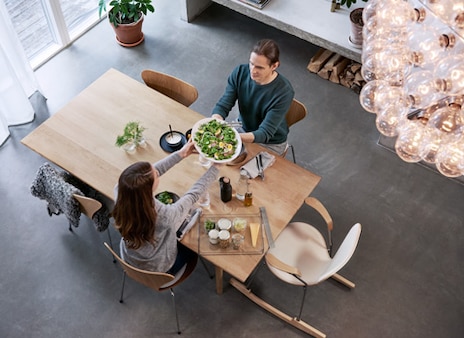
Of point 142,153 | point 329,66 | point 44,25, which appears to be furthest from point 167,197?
point 44,25

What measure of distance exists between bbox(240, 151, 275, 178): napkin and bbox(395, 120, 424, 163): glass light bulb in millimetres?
1033

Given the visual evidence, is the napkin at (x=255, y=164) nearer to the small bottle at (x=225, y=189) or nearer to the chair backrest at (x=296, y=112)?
the small bottle at (x=225, y=189)

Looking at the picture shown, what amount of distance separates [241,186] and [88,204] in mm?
947

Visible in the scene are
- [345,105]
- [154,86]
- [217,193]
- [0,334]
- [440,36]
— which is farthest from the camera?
[345,105]

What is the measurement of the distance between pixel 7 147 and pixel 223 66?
6.97ft

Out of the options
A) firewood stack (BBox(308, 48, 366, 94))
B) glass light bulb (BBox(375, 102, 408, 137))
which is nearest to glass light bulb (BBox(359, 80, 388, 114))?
glass light bulb (BBox(375, 102, 408, 137))

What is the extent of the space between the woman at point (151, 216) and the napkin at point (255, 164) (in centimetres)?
30

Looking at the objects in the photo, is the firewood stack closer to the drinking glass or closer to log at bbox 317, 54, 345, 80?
log at bbox 317, 54, 345, 80

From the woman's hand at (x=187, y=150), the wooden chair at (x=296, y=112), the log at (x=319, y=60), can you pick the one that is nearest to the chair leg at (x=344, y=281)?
the wooden chair at (x=296, y=112)

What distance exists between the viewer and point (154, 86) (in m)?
3.80

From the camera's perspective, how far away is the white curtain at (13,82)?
4160mm

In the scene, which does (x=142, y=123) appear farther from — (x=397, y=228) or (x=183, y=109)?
(x=397, y=228)

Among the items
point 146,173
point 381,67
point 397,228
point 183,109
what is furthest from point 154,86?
point 397,228

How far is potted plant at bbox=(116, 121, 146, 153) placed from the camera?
323 centimetres
